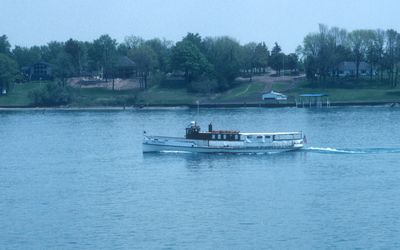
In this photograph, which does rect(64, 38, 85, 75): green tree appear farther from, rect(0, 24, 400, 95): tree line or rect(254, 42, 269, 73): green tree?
rect(254, 42, 269, 73): green tree

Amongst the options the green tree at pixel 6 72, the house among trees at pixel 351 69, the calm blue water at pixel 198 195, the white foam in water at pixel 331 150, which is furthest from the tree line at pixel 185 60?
the white foam in water at pixel 331 150

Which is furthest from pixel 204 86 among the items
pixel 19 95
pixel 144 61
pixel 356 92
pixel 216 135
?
pixel 216 135

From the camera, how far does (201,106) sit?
5059 inches

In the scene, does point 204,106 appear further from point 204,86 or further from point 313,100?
point 313,100

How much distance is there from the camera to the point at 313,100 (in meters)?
127

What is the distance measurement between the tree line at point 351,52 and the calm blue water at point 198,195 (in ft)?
164

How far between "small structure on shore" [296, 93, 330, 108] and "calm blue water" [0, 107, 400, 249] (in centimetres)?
4196

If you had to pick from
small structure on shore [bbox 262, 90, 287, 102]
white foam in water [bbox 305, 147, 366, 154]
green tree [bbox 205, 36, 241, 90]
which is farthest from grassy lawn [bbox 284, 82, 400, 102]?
white foam in water [bbox 305, 147, 366, 154]

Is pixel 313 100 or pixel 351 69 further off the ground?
pixel 351 69

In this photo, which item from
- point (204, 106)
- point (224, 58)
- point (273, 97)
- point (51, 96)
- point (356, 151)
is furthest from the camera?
point (224, 58)

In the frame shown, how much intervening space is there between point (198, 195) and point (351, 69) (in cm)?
9394

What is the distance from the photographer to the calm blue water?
38688 millimetres

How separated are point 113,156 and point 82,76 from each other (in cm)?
8331

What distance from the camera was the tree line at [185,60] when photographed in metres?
136
